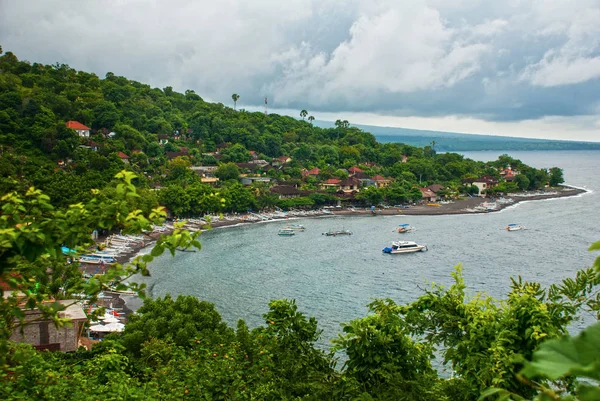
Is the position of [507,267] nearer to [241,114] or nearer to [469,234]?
[469,234]

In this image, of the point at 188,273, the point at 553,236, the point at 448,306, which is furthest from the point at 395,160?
the point at 448,306

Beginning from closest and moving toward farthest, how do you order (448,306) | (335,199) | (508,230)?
1. (448,306)
2. (508,230)
3. (335,199)

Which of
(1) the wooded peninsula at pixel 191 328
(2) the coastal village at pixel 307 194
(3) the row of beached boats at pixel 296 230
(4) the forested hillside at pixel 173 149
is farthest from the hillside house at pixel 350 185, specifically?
(3) the row of beached boats at pixel 296 230

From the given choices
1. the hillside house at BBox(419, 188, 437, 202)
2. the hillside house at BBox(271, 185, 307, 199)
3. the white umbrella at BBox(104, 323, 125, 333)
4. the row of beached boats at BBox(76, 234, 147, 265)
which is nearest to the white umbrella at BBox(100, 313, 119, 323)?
the white umbrella at BBox(104, 323, 125, 333)

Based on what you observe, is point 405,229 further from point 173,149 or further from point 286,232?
point 173,149

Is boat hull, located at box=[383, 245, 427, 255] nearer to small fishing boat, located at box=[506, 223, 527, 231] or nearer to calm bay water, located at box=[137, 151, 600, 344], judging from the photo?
calm bay water, located at box=[137, 151, 600, 344]

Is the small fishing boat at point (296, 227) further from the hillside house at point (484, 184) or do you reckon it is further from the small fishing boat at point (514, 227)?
the hillside house at point (484, 184)
